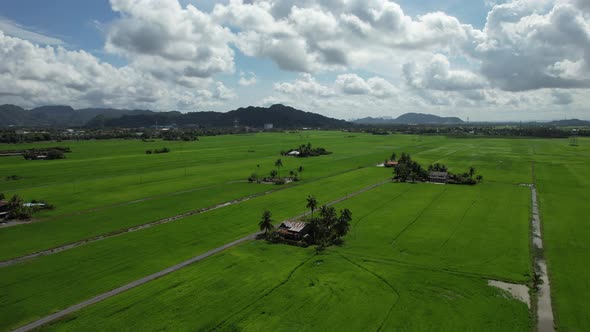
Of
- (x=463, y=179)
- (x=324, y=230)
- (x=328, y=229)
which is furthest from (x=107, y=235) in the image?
(x=463, y=179)

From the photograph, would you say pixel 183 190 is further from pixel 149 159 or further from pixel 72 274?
pixel 149 159

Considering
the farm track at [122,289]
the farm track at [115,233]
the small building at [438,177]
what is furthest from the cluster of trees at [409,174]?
the farm track at [122,289]

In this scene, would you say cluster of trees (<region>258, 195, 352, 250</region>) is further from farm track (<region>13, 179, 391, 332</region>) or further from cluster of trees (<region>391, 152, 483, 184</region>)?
cluster of trees (<region>391, 152, 483, 184</region>)

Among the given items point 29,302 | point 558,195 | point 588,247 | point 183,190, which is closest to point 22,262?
point 29,302

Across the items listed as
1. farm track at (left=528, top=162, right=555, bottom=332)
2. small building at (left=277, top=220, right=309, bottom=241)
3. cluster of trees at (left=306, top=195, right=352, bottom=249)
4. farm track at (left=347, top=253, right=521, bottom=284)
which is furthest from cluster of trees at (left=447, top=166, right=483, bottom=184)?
small building at (left=277, top=220, right=309, bottom=241)

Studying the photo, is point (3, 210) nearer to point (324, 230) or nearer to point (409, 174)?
point (324, 230)
